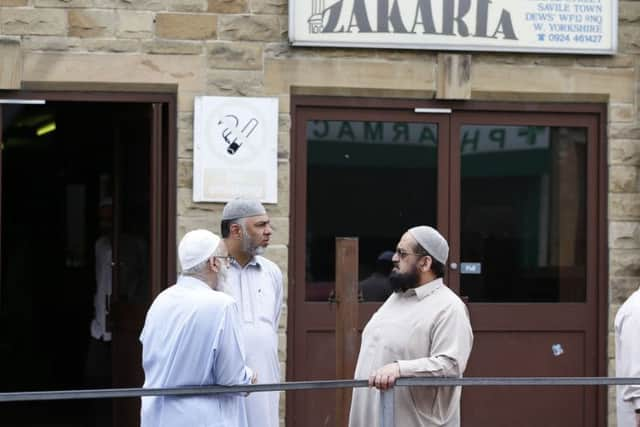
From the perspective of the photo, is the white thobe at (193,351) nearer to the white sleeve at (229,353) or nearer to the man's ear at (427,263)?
the white sleeve at (229,353)

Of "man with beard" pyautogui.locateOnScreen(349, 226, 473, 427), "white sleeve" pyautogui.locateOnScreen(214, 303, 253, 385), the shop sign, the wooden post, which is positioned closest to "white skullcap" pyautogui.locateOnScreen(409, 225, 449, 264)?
"man with beard" pyautogui.locateOnScreen(349, 226, 473, 427)

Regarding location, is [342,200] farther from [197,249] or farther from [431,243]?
[197,249]

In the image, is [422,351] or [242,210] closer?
[422,351]

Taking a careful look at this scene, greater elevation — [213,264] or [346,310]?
[213,264]

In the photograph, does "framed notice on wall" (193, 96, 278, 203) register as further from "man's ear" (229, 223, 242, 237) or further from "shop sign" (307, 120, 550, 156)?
"man's ear" (229, 223, 242, 237)

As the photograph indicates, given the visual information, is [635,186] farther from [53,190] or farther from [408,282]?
[53,190]

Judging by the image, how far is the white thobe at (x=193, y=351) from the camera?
5.59m

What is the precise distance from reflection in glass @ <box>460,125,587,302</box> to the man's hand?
3359 millimetres

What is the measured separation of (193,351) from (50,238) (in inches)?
411

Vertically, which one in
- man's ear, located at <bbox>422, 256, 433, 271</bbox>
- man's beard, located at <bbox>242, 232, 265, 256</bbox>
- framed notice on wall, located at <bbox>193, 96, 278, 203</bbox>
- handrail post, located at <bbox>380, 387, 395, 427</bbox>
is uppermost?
framed notice on wall, located at <bbox>193, 96, 278, 203</bbox>

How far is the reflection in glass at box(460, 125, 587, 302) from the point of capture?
30.2ft

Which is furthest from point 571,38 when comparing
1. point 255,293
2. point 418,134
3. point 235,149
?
point 255,293

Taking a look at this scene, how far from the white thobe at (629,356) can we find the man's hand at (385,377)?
134 centimetres

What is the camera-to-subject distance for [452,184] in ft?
30.0
